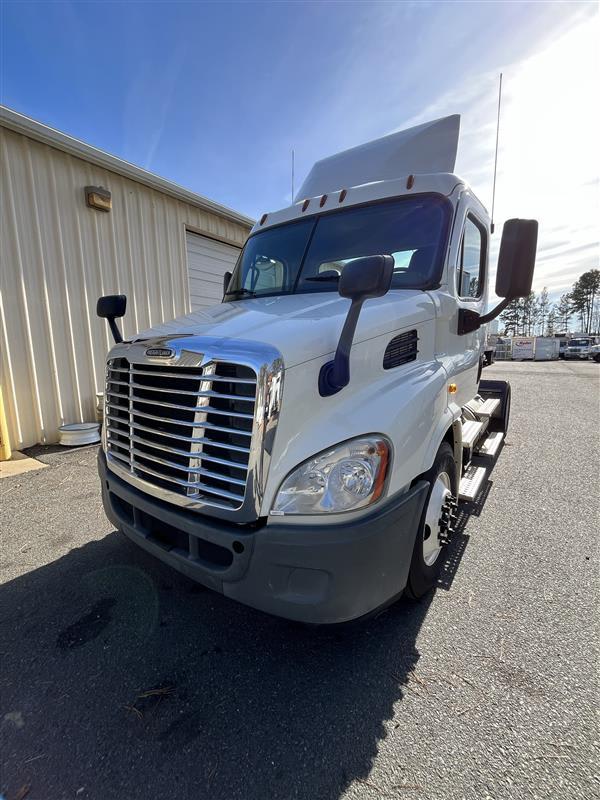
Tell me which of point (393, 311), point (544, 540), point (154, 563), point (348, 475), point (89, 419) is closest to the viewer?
point (348, 475)

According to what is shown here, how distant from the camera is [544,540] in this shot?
305cm

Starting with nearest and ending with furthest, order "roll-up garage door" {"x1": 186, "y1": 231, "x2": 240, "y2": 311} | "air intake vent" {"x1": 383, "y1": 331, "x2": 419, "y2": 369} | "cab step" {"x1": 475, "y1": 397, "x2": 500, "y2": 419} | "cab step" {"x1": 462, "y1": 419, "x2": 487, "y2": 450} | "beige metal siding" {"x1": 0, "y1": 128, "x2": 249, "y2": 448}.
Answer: "air intake vent" {"x1": 383, "y1": 331, "x2": 419, "y2": 369} < "cab step" {"x1": 462, "y1": 419, "x2": 487, "y2": 450} < "cab step" {"x1": 475, "y1": 397, "x2": 500, "y2": 419} < "beige metal siding" {"x1": 0, "y1": 128, "x2": 249, "y2": 448} < "roll-up garage door" {"x1": 186, "y1": 231, "x2": 240, "y2": 311}

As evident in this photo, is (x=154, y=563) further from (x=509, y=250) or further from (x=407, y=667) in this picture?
(x=509, y=250)

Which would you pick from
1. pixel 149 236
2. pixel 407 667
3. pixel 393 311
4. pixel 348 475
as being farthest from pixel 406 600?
pixel 149 236

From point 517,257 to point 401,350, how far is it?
1.08 m

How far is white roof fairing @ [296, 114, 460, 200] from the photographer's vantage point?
3.20 meters

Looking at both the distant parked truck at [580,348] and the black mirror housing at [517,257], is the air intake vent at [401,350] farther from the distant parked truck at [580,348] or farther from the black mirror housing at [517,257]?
the distant parked truck at [580,348]

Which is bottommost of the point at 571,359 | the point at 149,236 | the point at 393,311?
the point at 571,359

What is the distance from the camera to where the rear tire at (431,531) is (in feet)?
6.72

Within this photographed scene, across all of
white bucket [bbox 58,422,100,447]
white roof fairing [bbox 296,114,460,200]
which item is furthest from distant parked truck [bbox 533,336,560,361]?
white bucket [bbox 58,422,100,447]

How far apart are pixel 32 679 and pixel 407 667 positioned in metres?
1.78

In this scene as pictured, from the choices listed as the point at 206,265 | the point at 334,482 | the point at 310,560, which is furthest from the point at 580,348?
the point at 310,560

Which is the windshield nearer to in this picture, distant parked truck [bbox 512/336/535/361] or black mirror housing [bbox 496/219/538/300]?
black mirror housing [bbox 496/219/538/300]

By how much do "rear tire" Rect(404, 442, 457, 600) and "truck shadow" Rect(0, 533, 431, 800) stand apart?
22cm
